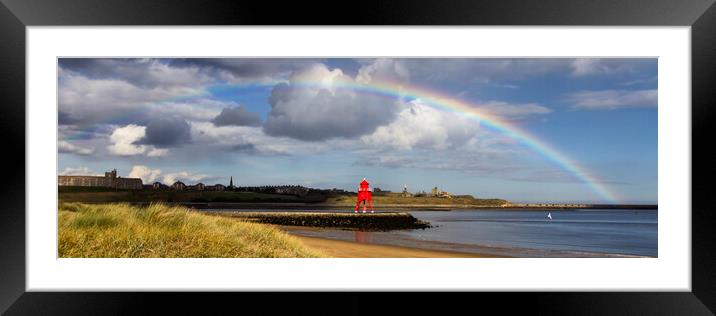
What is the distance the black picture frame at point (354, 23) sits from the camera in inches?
127

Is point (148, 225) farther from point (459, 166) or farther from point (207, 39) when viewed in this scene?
point (459, 166)

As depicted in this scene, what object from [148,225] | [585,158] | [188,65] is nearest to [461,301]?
[148,225]

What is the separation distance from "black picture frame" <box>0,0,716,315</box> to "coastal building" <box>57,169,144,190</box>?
10.1 metres

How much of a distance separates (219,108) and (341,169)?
5603 mm

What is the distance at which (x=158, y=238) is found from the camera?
5.43 m

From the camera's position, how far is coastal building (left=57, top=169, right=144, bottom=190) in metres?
12.9

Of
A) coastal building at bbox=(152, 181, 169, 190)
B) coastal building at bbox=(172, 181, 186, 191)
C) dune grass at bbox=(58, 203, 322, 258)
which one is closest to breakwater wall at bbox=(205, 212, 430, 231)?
coastal building at bbox=(152, 181, 169, 190)

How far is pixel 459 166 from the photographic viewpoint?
25344 millimetres

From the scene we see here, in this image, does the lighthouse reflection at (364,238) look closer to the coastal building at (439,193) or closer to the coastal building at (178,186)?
the coastal building at (178,186)

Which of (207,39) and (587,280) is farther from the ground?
(207,39)

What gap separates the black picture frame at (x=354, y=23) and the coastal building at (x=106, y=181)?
33.1 feet

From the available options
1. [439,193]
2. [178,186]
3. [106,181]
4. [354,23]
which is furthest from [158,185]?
[439,193]

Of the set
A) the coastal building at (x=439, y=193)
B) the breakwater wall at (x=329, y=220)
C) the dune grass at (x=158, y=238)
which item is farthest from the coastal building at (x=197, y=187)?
the dune grass at (x=158, y=238)

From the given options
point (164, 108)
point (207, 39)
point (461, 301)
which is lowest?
point (461, 301)
